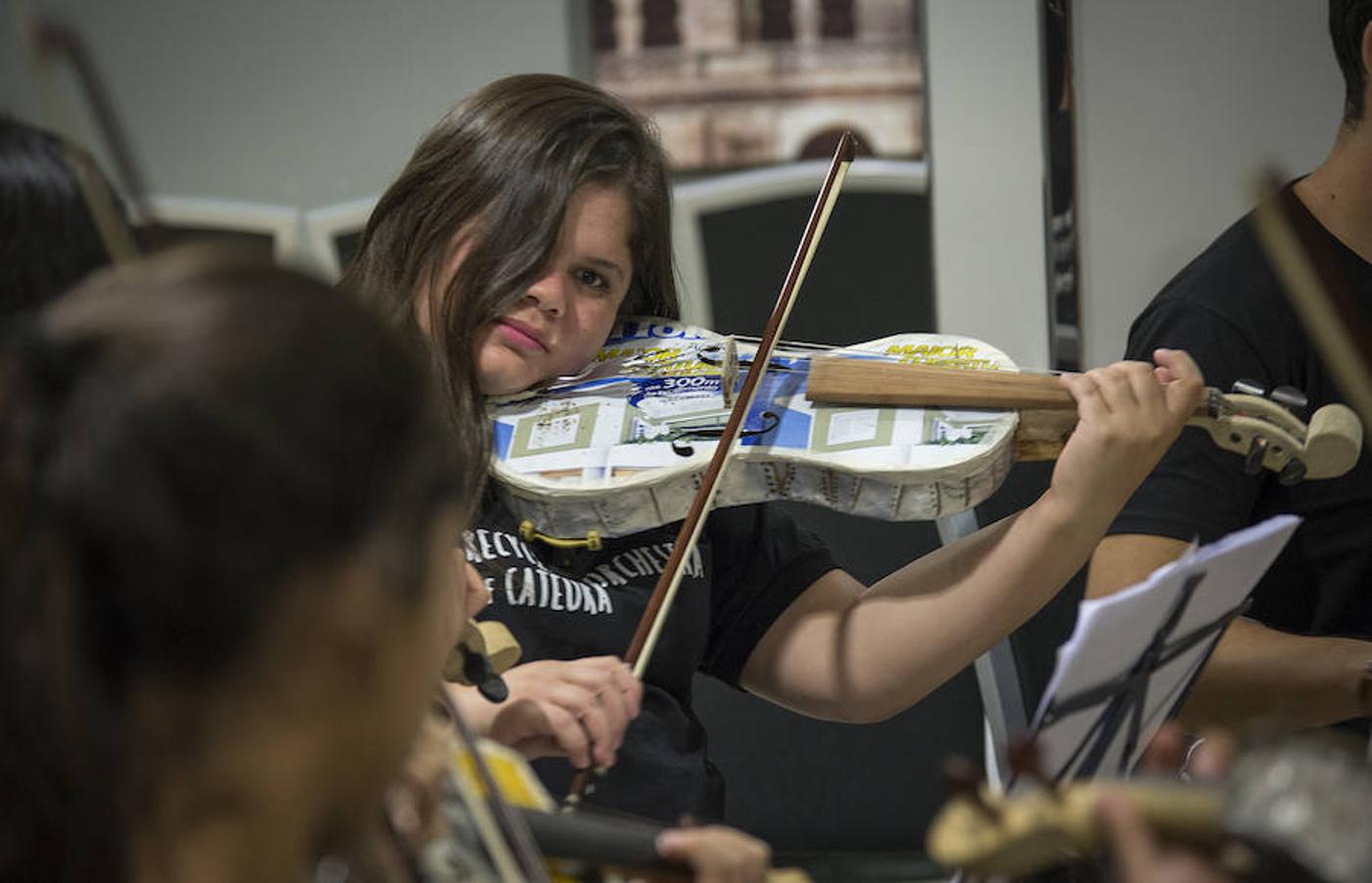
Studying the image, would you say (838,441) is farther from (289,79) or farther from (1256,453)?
(289,79)

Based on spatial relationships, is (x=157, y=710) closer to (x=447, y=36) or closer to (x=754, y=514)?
(x=754, y=514)

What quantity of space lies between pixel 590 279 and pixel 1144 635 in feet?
2.09

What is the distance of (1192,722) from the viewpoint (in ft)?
4.54

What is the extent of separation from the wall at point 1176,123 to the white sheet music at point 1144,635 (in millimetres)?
1406

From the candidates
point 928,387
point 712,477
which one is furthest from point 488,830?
point 928,387

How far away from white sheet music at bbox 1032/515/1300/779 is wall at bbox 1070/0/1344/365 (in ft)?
4.61

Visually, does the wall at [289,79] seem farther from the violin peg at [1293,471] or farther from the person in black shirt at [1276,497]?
the violin peg at [1293,471]

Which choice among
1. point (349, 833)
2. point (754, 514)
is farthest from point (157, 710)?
point (754, 514)

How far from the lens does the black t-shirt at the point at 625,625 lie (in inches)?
48.2

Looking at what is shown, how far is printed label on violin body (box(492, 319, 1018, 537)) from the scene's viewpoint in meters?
1.22

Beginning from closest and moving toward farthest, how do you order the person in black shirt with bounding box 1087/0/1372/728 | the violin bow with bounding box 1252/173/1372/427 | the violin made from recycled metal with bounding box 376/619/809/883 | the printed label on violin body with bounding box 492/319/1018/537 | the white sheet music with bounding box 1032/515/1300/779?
the violin made from recycled metal with bounding box 376/619/809/883
the white sheet music with bounding box 1032/515/1300/779
the violin bow with bounding box 1252/173/1372/427
the printed label on violin body with bounding box 492/319/1018/537
the person in black shirt with bounding box 1087/0/1372/728

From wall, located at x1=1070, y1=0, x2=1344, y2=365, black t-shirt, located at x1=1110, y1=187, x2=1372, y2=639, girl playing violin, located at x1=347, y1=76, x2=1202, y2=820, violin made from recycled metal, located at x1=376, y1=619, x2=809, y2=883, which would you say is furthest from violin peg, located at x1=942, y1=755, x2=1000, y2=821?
wall, located at x1=1070, y1=0, x2=1344, y2=365

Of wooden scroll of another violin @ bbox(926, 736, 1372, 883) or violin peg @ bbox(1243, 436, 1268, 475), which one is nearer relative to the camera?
wooden scroll of another violin @ bbox(926, 736, 1372, 883)

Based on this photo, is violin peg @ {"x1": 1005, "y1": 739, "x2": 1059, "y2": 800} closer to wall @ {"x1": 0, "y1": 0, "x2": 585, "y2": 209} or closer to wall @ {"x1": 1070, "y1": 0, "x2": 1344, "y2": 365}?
wall @ {"x1": 1070, "y1": 0, "x2": 1344, "y2": 365}
